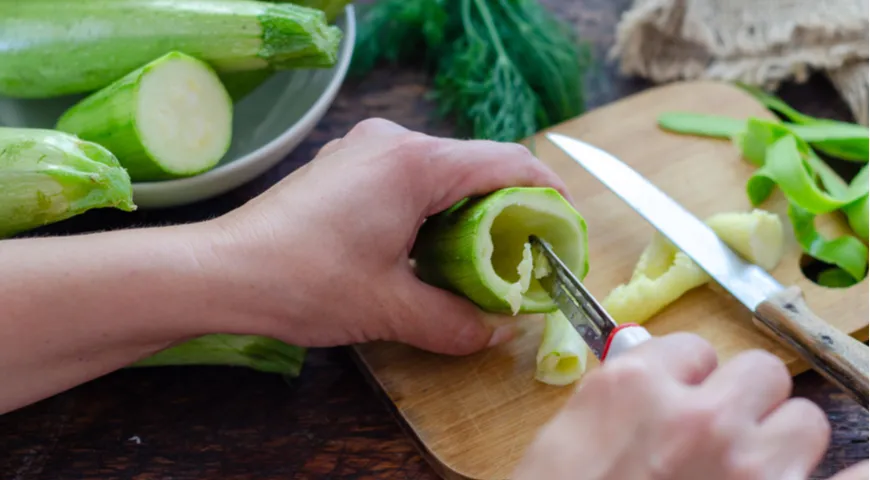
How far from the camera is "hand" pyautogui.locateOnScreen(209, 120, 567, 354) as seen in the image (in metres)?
1.22

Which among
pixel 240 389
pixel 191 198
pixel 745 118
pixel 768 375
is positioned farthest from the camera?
pixel 745 118

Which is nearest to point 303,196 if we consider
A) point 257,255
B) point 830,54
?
point 257,255

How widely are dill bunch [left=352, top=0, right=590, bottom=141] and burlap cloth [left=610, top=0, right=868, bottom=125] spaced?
16 cm

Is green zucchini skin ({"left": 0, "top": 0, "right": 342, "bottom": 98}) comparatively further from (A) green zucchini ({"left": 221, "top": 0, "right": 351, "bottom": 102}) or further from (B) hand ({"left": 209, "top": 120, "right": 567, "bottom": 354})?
(B) hand ({"left": 209, "top": 120, "right": 567, "bottom": 354})

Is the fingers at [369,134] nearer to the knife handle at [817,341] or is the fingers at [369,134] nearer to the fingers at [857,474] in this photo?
the knife handle at [817,341]

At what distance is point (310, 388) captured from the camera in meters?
1.47

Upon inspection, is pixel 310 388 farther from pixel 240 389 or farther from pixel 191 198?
pixel 191 198

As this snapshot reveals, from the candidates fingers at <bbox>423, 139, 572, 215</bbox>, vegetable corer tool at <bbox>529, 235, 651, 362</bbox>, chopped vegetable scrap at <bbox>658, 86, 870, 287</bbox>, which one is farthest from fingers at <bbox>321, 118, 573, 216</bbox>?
chopped vegetable scrap at <bbox>658, 86, 870, 287</bbox>

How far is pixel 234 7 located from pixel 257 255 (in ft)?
1.87

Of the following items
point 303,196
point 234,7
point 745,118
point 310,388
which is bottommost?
point 310,388

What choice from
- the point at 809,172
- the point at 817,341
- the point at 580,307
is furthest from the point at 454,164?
the point at 809,172

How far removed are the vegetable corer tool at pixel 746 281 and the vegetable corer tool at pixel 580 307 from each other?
28 cm

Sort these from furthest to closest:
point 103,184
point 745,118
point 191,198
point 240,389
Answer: point 745,118, point 191,198, point 240,389, point 103,184

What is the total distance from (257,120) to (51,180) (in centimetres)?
61
